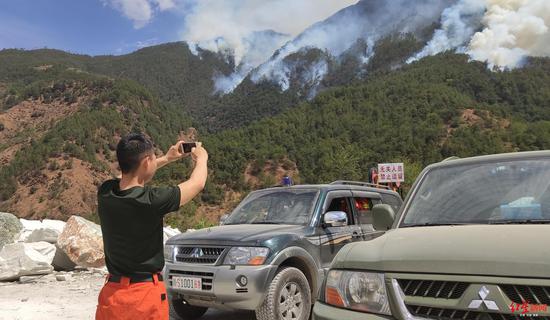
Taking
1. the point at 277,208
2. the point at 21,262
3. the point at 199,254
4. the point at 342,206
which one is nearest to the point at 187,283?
the point at 199,254

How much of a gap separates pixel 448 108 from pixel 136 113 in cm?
4960

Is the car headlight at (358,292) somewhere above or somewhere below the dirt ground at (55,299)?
above

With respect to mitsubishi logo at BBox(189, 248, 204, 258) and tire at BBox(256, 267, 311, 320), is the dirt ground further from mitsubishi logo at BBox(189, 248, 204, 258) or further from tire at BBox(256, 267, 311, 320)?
mitsubishi logo at BBox(189, 248, 204, 258)

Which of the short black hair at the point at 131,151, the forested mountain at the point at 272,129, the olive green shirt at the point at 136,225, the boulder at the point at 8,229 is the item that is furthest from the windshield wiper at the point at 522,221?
the forested mountain at the point at 272,129

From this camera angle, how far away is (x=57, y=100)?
88.0 m

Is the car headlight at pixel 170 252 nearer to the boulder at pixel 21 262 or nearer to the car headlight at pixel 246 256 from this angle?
the car headlight at pixel 246 256

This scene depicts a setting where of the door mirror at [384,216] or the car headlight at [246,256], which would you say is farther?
the car headlight at [246,256]

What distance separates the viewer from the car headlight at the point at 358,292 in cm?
268

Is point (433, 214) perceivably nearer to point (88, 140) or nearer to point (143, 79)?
point (88, 140)

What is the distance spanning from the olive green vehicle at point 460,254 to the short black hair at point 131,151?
1297 millimetres

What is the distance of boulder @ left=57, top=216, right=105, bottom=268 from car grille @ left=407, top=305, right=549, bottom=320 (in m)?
8.68

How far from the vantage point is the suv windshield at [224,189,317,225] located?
6304mm

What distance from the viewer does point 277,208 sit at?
6566mm

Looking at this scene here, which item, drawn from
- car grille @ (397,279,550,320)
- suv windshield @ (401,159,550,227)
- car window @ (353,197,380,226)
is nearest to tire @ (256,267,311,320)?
car window @ (353,197,380,226)
